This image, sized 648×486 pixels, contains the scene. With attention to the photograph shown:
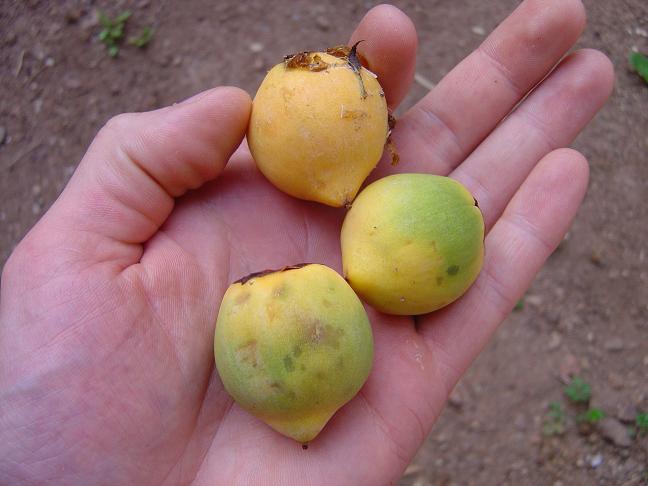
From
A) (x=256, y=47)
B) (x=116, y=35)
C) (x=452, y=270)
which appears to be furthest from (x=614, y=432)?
(x=116, y=35)

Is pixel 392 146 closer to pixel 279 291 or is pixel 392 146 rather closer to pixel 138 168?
pixel 279 291

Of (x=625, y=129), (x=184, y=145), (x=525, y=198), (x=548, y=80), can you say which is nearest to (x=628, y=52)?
(x=625, y=129)

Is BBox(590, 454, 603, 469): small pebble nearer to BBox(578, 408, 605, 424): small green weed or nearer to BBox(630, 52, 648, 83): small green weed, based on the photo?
BBox(578, 408, 605, 424): small green weed

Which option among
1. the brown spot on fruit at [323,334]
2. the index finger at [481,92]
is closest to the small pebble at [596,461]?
the index finger at [481,92]

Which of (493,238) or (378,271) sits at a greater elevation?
(378,271)

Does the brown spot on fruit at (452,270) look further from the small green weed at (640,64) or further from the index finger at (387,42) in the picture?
the small green weed at (640,64)

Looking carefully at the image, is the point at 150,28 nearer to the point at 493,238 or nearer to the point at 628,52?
the point at 493,238

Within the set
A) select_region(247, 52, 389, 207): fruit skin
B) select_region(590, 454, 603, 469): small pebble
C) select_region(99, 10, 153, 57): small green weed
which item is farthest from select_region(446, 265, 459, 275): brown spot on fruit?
select_region(99, 10, 153, 57): small green weed
